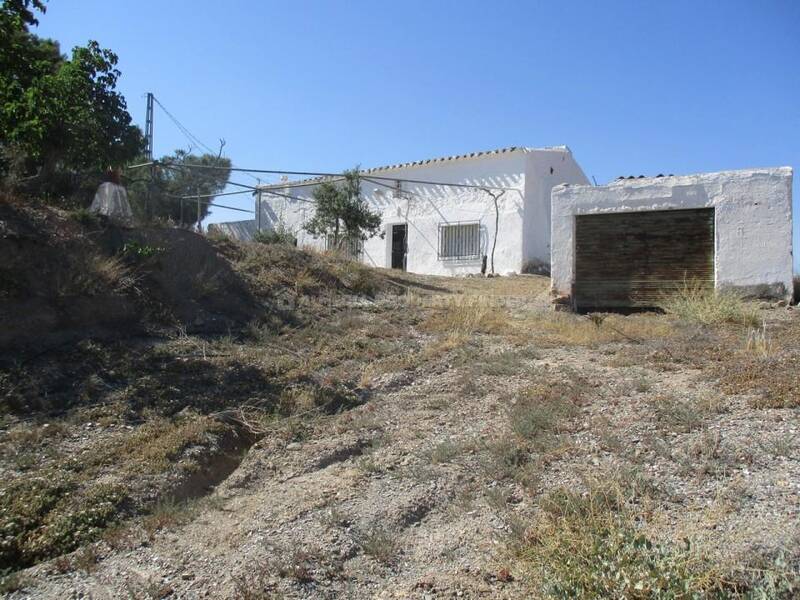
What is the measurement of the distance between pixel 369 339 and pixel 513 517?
4950 mm

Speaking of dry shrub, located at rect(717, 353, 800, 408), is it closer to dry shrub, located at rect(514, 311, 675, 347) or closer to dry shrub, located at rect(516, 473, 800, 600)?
dry shrub, located at rect(514, 311, 675, 347)

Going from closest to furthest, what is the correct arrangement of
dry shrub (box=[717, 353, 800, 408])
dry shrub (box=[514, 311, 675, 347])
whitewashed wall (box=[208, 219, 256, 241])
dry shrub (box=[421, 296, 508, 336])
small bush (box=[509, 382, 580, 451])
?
1. small bush (box=[509, 382, 580, 451])
2. dry shrub (box=[717, 353, 800, 408])
3. dry shrub (box=[514, 311, 675, 347])
4. dry shrub (box=[421, 296, 508, 336])
5. whitewashed wall (box=[208, 219, 256, 241])

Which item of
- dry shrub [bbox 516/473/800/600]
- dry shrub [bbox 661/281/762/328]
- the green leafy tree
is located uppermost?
the green leafy tree

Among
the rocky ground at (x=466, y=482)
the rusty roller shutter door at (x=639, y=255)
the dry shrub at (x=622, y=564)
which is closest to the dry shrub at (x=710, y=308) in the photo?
the rusty roller shutter door at (x=639, y=255)

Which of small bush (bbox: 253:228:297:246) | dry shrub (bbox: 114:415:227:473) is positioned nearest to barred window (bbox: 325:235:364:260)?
small bush (bbox: 253:228:297:246)

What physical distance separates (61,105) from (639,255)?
8829 millimetres

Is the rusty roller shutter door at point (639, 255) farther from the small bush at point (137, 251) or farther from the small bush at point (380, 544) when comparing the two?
the small bush at point (380, 544)

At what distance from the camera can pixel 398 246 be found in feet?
65.4

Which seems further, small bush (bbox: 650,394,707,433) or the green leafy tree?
the green leafy tree

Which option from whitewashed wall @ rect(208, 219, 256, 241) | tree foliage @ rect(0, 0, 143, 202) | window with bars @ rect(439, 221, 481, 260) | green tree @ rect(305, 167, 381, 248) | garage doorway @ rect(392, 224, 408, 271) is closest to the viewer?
tree foliage @ rect(0, 0, 143, 202)

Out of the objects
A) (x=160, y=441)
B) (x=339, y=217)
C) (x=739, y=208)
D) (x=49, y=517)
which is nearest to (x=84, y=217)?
(x=160, y=441)

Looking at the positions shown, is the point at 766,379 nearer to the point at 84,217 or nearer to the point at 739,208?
the point at 739,208

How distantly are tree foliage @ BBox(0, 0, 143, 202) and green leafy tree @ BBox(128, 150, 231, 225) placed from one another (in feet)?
36.1

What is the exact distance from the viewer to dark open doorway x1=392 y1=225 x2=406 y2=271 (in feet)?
64.9
